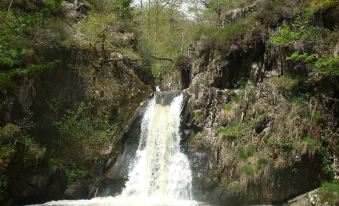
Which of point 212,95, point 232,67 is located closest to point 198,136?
point 212,95

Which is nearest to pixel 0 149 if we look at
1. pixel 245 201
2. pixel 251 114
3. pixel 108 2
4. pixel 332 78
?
pixel 245 201

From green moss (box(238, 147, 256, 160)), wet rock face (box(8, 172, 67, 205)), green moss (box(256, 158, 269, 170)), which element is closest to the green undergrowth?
green moss (box(238, 147, 256, 160))

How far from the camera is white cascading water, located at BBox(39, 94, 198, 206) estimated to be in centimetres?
1565

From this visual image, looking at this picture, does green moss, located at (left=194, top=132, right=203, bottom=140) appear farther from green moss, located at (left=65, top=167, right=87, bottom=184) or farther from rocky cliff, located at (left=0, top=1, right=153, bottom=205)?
green moss, located at (left=65, top=167, right=87, bottom=184)

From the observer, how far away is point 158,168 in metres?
17.1

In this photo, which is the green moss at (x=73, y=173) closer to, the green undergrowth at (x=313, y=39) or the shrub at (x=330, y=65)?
the green undergrowth at (x=313, y=39)

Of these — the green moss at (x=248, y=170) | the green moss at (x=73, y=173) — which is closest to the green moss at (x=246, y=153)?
the green moss at (x=248, y=170)

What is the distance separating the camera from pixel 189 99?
19062mm

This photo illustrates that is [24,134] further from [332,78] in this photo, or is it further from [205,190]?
[332,78]

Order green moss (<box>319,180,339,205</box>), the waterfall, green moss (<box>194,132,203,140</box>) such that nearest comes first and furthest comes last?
green moss (<box>319,180,339,205</box>), the waterfall, green moss (<box>194,132,203,140</box>)

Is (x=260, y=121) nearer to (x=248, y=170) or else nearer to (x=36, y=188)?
(x=248, y=170)

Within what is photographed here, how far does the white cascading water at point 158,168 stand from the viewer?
1565 cm

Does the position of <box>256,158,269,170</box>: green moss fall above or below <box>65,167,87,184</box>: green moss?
above

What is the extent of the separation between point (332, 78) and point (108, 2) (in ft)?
62.2
